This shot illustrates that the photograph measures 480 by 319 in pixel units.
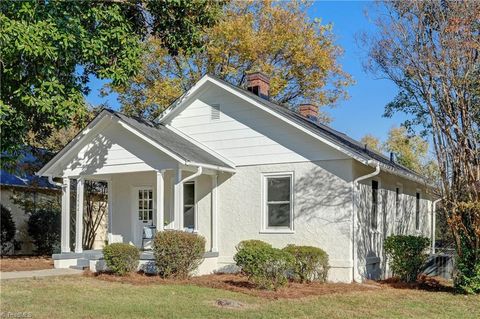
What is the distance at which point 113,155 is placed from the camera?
1452cm

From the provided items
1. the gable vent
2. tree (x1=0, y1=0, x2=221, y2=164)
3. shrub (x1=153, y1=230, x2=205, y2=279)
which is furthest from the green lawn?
the gable vent

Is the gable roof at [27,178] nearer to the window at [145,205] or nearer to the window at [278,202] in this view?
the window at [145,205]

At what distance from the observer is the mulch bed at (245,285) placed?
10.6 m

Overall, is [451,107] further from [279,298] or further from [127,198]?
[127,198]

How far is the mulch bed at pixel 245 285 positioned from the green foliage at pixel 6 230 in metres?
8.17

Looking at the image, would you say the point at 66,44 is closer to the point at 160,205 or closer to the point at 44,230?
the point at 160,205

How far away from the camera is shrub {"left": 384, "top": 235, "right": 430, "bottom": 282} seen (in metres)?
12.9

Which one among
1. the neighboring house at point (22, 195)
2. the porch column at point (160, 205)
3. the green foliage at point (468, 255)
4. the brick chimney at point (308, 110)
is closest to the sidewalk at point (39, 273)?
the porch column at point (160, 205)

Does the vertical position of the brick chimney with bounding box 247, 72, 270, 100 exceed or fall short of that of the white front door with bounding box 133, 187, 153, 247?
it exceeds it

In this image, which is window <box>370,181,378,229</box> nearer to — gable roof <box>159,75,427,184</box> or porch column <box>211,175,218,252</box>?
gable roof <box>159,75,427,184</box>

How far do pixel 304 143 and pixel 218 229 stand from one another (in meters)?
3.52

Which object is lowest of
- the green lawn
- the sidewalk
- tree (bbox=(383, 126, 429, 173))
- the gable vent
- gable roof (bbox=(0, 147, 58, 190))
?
the sidewalk

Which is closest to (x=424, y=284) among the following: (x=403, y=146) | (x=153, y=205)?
(x=153, y=205)

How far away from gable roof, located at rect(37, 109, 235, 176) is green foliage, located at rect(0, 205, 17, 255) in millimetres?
5608
